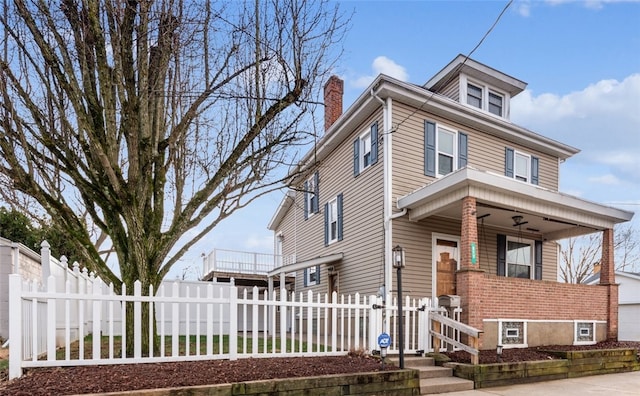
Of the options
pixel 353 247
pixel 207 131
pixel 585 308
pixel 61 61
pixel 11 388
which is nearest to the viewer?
pixel 11 388

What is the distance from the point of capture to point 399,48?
919 centimetres

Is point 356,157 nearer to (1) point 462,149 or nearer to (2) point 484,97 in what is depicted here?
(1) point 462,149

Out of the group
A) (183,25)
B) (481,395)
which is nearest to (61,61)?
(183,25)

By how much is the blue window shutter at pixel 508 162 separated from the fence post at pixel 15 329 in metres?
11.6

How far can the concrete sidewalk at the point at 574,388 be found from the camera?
6578 mm

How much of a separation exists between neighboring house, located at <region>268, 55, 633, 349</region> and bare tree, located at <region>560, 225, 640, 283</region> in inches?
682

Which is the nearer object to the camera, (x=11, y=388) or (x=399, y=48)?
(x=11, y=388)

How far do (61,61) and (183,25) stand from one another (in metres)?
1.81

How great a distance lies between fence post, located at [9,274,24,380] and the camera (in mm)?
5016

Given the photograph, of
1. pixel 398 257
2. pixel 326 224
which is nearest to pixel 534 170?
pixel 326 224

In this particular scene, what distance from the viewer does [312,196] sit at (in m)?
15.3

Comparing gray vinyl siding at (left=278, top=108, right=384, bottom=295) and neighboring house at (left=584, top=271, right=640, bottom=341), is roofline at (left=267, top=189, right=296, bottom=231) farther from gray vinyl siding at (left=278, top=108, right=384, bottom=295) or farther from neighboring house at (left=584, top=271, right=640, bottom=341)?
neighboring house at (left=584, top=271, right=640, bottom=341)

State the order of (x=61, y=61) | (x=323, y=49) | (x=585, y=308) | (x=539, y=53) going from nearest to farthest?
(x=61, y=61) → (x=323, y=49) → (x=539, y=53) → (x=585, y=308)

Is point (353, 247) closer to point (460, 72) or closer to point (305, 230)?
point (305, 230)
